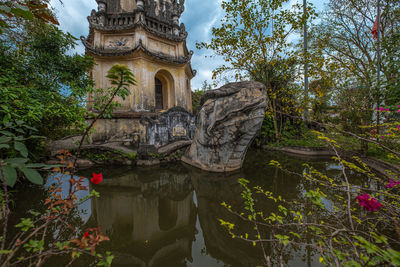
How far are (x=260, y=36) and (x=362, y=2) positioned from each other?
23.6 ft

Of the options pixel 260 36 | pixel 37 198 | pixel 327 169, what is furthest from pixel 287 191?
pixel 260 36

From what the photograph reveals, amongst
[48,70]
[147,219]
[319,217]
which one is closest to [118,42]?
[48,70]

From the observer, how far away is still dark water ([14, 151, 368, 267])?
139 cm

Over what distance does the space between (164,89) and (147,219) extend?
10.5m

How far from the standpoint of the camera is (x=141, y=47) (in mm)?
8562

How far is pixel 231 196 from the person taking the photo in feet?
8.20

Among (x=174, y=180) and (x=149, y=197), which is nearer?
(x=149, y=197)

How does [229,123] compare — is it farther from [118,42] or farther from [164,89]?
[118,42]

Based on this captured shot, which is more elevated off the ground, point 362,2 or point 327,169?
point 362,2

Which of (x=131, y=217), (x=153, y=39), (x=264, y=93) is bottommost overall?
(x=131, y=217)

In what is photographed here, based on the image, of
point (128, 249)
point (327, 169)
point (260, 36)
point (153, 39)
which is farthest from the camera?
point (153, 39)

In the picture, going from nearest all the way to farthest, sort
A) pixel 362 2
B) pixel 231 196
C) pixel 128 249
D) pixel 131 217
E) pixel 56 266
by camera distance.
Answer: pixel 56 266
pixel 128 249
pixel 131 217
pixel 231 196
pixel 362 2

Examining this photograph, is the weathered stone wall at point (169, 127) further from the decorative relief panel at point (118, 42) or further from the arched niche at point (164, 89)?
the decorative relief panel at point (118, 42)

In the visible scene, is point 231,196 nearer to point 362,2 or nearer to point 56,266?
point 56,266
